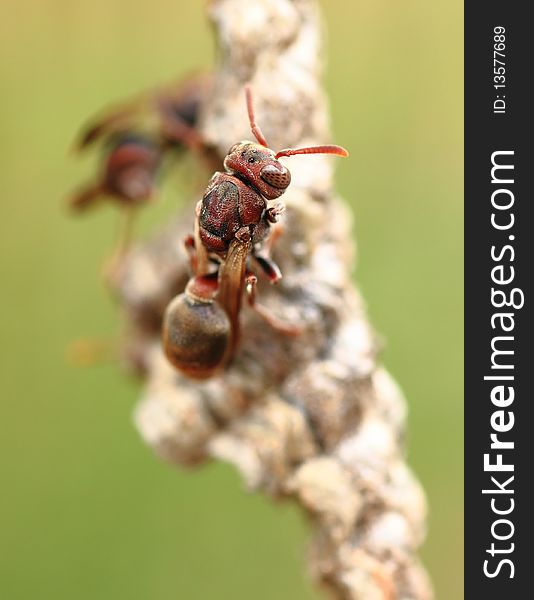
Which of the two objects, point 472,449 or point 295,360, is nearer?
point 295,360

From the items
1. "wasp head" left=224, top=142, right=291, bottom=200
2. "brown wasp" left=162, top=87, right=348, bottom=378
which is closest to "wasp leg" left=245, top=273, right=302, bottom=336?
"brown wasp" left=162, top=87, right=348, bottom=378

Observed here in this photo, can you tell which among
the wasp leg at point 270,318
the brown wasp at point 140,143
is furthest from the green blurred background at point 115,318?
the wasp leg at point 270,318

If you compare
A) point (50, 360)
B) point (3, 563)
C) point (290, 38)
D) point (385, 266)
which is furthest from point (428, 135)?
point (3, 563)

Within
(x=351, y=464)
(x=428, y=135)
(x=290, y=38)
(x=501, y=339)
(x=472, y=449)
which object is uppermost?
(x=428, y=135)

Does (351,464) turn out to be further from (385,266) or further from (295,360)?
(385,266)

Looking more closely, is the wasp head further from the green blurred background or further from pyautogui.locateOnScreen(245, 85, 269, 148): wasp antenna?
the green blurred background

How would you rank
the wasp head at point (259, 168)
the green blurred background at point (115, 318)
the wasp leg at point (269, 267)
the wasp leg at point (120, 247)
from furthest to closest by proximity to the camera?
the green blurred background at point (115, 318), the wasp leg at point (120, 247), the wasp leg at point (269, 267), the wasp head at point (259, 168)

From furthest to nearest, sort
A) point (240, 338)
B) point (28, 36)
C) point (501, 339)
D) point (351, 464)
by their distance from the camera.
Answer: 1. point (28, 36)
2. point (501, 339)
3. point (240, 338)
4. point (351, 464)

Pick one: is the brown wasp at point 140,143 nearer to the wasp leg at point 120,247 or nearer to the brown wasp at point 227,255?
the wasp leg at point 120,247
